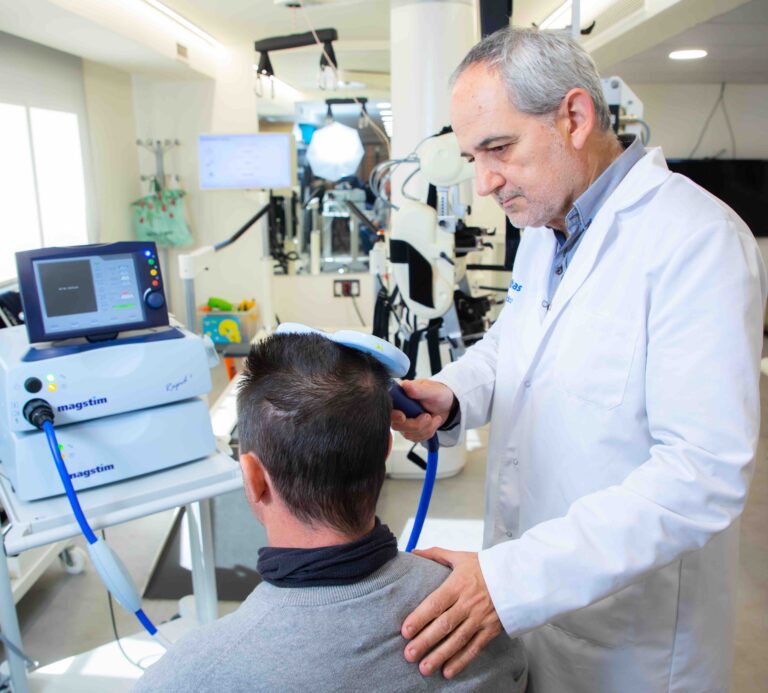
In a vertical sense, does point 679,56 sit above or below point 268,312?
above

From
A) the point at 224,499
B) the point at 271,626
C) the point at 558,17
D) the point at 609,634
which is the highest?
the point at 558,17

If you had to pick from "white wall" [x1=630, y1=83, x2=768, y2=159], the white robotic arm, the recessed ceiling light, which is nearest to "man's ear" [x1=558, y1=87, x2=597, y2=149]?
the white robotic arm

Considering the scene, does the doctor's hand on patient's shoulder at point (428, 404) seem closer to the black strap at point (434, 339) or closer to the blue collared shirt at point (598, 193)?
the blue collared shirt at point (598, 193)

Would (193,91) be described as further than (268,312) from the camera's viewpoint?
Yes

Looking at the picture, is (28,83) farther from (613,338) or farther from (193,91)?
(613,338)

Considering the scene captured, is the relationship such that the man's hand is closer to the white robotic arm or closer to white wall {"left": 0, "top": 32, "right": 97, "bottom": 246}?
the white robotic arm

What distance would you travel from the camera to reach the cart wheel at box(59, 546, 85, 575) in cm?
255

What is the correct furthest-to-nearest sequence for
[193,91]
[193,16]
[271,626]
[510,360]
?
[193,91] < [193,16] < [510,360] < [271,626]

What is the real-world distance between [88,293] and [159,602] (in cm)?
146

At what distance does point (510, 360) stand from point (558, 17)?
11.4 feet

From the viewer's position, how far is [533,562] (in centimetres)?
83

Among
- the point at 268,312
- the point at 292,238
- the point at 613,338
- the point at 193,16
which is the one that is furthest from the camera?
the point at 292,238

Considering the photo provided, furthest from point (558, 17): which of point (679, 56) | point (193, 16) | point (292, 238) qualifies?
point (292, 238)

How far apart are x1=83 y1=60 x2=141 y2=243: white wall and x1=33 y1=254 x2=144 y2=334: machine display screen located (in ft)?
11.5
